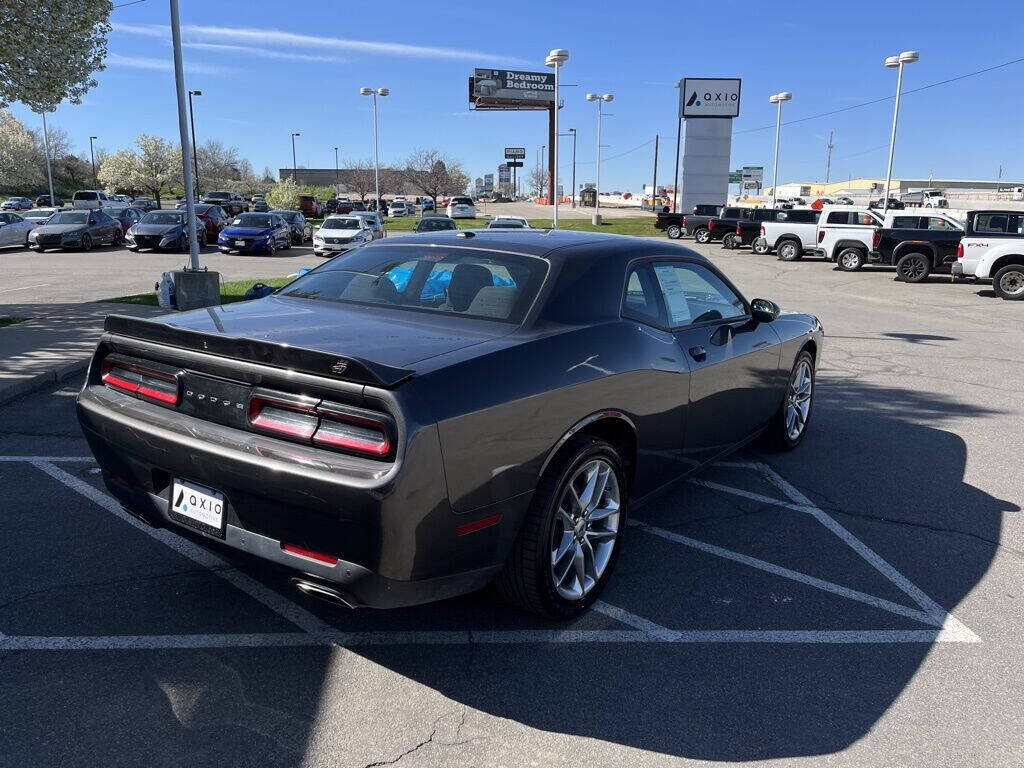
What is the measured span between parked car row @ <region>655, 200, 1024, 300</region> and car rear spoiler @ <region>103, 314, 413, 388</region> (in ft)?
62.5

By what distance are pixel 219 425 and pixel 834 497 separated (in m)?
3.89

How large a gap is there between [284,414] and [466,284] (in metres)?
1.26

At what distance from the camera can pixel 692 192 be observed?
158ft

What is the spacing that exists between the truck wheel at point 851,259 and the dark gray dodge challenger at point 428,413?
2239 cm

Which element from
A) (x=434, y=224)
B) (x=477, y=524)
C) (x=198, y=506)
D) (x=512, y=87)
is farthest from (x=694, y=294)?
(x=512, y=87)

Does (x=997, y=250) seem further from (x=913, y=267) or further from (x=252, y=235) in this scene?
(x=252, y=235)

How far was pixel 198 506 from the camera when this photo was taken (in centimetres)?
291

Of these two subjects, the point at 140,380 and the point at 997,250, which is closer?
the point at 140,380

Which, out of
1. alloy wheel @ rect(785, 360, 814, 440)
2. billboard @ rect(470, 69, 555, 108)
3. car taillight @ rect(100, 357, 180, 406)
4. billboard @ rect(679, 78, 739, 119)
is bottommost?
alloy wheel @ rect(785, 360, 814, 440)

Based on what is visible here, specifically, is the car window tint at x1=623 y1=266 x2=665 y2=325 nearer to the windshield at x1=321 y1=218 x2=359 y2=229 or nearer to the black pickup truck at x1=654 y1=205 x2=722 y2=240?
the windshield at x1=321 y1=218 x2=359 y2=229

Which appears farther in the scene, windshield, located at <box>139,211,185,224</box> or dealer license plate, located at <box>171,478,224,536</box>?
windshield, located at <box>139,211,185,224</box>

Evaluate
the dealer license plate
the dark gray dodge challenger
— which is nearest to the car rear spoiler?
the dark gray dodge challenger

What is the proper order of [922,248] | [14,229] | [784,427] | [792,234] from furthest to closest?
[792,234]
[14,229]
[922,248]
[784,427]

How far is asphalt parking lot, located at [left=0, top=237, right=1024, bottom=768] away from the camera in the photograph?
2611 millimetres
